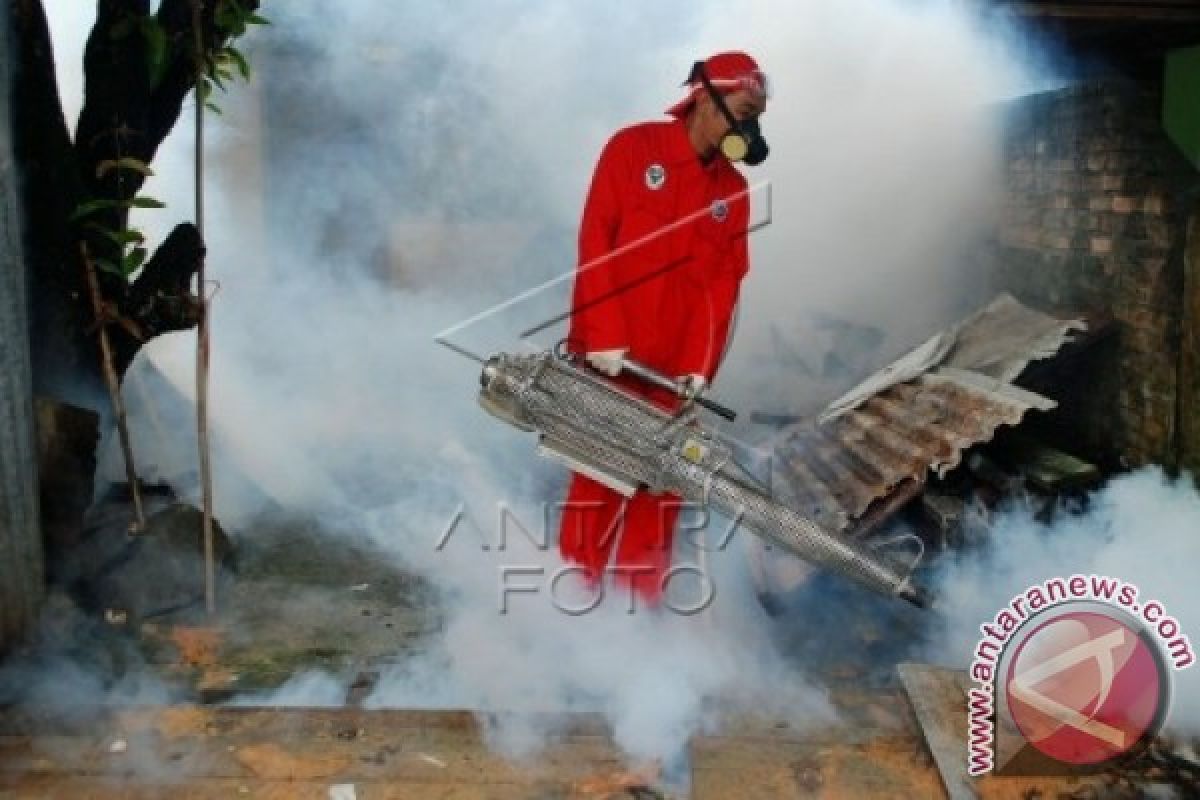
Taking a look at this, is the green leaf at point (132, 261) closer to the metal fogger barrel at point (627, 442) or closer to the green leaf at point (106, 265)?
the green leaf at point (106, 265)

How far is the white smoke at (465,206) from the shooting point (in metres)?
7.63

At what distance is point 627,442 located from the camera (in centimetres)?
438

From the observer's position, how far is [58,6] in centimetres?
903

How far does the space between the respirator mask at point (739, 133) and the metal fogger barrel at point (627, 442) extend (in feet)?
3.72

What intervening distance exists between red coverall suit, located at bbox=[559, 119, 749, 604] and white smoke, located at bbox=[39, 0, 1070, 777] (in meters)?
1.22

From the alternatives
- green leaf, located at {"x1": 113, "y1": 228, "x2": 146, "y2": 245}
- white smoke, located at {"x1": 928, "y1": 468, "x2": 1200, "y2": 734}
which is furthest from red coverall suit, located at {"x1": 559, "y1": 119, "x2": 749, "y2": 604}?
green leaf, located at {"x1": 113, "y1": 228, "x2": 146, "y2": 245}

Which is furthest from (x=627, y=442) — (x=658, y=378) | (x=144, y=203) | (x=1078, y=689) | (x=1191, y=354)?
(x=1191, y=354)

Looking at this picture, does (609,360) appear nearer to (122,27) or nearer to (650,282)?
(650,282)

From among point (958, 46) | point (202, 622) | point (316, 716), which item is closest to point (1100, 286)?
point (958, 46)

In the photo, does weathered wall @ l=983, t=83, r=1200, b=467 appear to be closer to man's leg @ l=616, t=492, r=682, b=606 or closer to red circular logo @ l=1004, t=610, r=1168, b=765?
red circular logo @ l=1004, t=610, r=1168, b=765

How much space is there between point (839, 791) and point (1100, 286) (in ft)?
12.6

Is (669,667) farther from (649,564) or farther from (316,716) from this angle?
(316,716)

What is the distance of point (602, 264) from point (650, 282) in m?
0.24

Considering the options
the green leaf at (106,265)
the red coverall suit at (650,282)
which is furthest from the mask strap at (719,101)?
the green leaf at (106,265)
